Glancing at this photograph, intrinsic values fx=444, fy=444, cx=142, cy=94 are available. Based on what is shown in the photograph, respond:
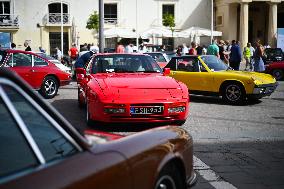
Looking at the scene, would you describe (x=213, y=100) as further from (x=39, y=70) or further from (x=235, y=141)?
(x=235, y=141)

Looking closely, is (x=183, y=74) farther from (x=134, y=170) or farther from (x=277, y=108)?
(x=134, y=170)

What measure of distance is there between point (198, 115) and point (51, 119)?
7993mm

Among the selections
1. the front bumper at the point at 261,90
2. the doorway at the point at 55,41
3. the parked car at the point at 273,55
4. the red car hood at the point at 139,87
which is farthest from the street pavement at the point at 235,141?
the doorway at the point at 55,41

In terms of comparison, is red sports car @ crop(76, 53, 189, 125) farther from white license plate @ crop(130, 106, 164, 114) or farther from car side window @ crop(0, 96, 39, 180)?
car side window @ crop(0, 96, 39, 180)

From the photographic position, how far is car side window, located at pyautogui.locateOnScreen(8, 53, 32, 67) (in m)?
13.5

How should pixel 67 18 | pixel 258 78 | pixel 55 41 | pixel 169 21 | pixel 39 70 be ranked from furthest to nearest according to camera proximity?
pixel 55 41 → pixel 67 18 → pixel 169 21 → pixel 39 70 → pixel 258 78

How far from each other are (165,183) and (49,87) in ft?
37.2

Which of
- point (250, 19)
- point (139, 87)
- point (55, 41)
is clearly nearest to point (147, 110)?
point (139, 87)

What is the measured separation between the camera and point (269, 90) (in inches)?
482

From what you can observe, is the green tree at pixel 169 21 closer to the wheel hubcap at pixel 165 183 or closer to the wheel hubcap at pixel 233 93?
the wheel hubcap at pixel 233 93

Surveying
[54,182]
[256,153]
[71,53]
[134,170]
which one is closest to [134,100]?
[256,153]

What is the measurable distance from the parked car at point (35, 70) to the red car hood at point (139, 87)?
Answer: 17.9ft

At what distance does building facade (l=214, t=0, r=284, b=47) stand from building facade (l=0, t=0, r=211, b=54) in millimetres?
2780

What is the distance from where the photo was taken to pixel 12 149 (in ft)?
8.18
